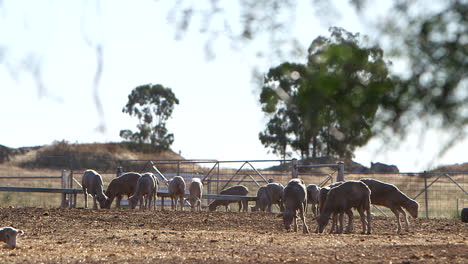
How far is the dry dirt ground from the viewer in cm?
932

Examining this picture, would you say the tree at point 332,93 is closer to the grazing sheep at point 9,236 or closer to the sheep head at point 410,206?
the grazing sheep at point 9,236

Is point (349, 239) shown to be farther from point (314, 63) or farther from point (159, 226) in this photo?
point (314, 63)

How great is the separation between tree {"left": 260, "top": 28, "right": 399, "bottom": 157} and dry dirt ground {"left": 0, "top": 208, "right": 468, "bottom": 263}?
5.48 metres

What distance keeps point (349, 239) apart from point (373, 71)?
9167mm

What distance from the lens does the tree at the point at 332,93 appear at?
3.36 m

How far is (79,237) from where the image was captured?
12.6 metres

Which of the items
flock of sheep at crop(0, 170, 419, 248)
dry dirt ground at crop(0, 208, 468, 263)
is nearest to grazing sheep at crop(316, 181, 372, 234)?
flock of sheep at crop(0, 170, 419, 248)

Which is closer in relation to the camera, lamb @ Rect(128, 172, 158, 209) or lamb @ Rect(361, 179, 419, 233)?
lamb @ Rect(361, 179, 419, 233)

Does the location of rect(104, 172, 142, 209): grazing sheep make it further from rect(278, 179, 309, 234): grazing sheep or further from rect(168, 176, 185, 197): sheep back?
rect(278, 179, 309, 234): grazing sheep

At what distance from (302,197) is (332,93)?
461 inches

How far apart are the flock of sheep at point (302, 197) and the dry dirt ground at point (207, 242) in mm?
488

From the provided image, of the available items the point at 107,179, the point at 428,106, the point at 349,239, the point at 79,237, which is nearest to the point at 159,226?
the point at 79,237

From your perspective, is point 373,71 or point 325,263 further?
point 325,263

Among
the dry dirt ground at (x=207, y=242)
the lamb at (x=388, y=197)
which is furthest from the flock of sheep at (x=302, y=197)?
the dry dirt ground at (x=207, y=242)
